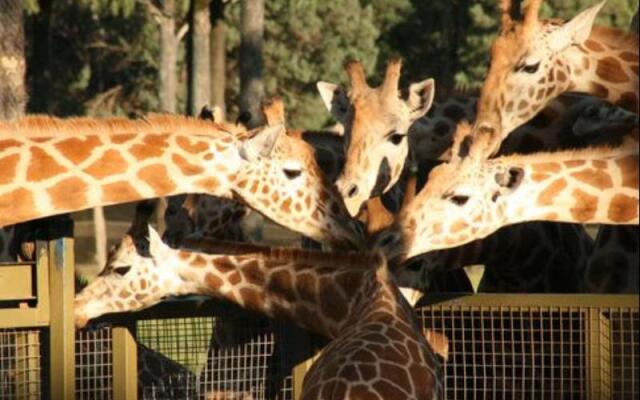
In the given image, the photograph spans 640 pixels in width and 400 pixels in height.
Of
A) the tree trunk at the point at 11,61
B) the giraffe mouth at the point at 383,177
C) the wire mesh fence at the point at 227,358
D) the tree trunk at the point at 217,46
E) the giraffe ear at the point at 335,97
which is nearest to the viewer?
the wire mesh fence at the point at 227,358

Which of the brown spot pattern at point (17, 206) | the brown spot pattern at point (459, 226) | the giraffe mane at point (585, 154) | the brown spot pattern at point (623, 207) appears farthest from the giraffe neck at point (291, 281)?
the brown spot pattern at point (623, 207)

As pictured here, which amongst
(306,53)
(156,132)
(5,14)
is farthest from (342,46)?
(156,132)

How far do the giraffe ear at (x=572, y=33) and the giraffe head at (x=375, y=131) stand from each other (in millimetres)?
859

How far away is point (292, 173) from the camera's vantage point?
30.6ft

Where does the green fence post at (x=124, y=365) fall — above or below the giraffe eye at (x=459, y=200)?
below

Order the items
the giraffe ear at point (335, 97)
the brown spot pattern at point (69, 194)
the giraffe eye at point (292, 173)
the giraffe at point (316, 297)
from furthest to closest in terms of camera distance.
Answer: the giraffe ear at point (335, 97)
the giraffe eye at point (292, 173)
the brown spot pattern at point (69, 194)
the giraffe at point (316, 297)

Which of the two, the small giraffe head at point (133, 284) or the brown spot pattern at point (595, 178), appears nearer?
the small giraffe head at point (133, 284)

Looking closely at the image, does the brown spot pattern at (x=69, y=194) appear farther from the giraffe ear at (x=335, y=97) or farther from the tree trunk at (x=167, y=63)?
the tree trunk at (x=167, y=63)

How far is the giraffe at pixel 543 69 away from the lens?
1018cm

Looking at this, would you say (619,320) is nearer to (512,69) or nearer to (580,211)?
(580,211)

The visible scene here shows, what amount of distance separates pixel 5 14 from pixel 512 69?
13.6ft

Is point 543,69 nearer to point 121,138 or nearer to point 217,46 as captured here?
point 121,138

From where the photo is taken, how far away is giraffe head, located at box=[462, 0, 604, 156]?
1019 cm

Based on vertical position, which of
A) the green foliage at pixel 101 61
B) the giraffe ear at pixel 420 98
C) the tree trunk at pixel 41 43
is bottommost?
the giraffe ear at pixel 420 98
